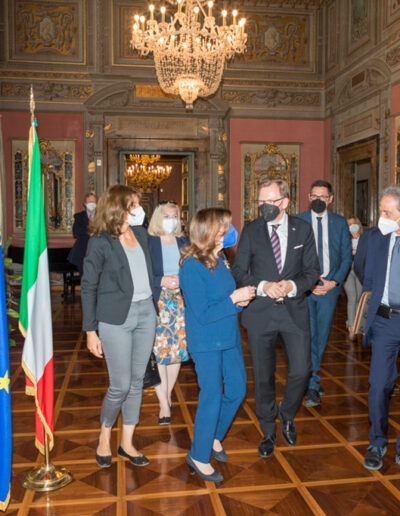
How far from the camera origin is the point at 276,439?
3588 mm

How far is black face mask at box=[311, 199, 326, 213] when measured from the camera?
4.24 metres

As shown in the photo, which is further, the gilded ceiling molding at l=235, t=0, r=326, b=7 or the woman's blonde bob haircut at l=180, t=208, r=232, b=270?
the gilded ceiling molding at l=235, t=0, r=326, b=7

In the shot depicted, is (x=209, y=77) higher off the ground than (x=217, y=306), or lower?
higher

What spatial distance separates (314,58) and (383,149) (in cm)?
358

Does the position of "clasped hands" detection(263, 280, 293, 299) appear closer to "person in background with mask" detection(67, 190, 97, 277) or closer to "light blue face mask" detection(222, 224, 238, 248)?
"light blue face mask" detection(222, 224, 238, 248)

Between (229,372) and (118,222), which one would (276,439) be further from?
(118,222)

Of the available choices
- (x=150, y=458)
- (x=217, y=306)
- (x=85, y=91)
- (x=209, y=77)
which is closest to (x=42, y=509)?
(x=150, y=458)

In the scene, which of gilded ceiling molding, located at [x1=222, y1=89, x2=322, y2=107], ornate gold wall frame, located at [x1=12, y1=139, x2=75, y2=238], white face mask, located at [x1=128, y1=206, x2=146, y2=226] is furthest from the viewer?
gilded ceiling molding, located at [x1=222, y1=89, x2=322, y2=107]

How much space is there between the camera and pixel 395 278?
10.5 feet

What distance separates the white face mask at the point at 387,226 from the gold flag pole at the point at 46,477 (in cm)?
209

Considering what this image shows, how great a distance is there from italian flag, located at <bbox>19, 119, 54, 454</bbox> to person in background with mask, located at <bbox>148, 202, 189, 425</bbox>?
3.19ft

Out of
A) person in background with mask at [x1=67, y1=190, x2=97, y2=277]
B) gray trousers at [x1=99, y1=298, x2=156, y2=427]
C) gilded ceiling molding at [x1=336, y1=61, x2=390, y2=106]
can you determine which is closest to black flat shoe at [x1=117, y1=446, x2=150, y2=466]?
gray trousers at [x1=99, y1=298, x2=156, y2=427]

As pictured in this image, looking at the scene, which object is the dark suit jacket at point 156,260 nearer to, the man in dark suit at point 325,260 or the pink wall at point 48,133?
the man in dark suit at point 325,260

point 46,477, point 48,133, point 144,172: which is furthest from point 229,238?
point 144,172
